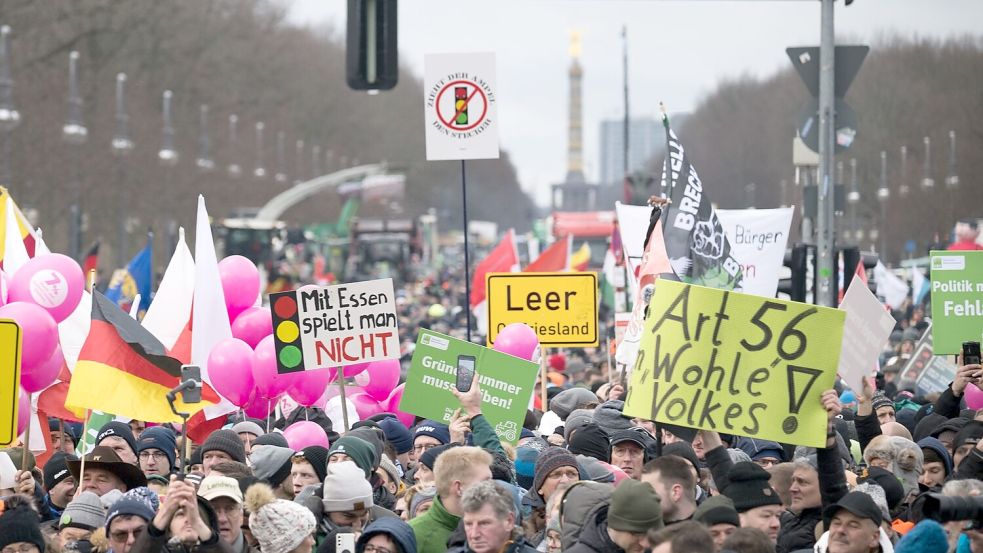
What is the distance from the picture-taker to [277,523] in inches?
276

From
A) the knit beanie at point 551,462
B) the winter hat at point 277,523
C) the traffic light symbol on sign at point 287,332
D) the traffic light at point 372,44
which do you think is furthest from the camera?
the traffic light symbol on sign at point 287,332

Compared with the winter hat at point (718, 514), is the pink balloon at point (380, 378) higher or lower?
lower

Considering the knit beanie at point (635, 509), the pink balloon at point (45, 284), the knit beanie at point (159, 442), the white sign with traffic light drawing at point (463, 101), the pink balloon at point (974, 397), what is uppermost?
the white sign with traffic light drawing at point (463, 101)

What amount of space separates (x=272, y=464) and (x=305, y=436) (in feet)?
4.15

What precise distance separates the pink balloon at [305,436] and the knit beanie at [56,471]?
46.8 inches

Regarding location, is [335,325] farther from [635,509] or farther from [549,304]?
[635,509]

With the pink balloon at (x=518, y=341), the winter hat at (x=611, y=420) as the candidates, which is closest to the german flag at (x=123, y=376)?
the winter hat at (x=611, y=420)

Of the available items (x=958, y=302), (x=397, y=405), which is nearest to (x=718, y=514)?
(x=958, y=302)

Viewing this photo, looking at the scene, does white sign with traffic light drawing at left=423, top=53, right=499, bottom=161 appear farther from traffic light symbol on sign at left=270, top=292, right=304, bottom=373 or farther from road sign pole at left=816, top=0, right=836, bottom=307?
road sign pole at left=816, top=0, right=836, bottom=307

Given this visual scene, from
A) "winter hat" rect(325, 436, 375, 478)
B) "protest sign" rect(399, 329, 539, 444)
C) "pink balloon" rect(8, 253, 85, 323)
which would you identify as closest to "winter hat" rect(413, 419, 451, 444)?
"protest sign" rect(399, 329, 539, 444)

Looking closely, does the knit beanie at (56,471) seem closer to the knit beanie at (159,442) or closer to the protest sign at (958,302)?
the knit beanie at (159,442)

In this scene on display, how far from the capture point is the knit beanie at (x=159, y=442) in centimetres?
954

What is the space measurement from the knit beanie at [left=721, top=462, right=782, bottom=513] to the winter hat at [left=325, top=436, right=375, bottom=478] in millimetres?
1615

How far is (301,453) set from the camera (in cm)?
835
